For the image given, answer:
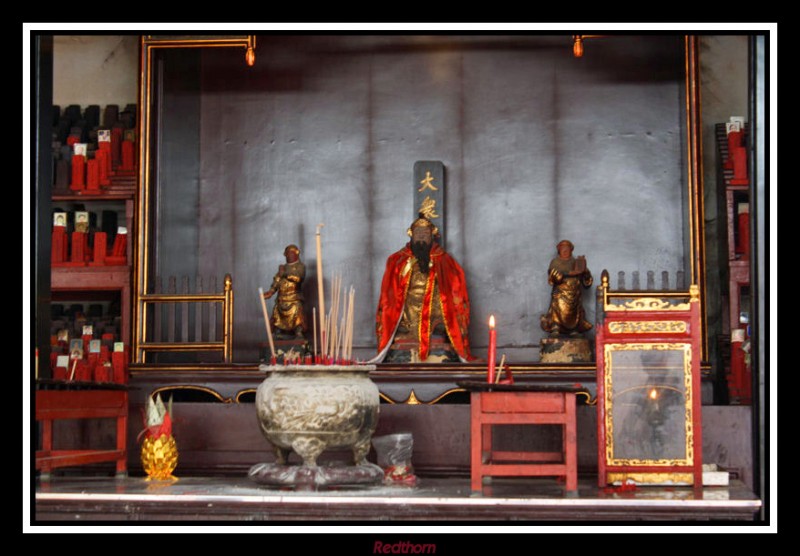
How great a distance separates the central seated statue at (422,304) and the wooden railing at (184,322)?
0.96m

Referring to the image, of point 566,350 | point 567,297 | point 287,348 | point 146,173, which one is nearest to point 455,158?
point 567,297

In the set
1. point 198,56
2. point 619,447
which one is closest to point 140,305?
point 198,56

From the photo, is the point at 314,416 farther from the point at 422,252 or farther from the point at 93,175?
the point at 93,175

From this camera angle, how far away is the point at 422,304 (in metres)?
7.33

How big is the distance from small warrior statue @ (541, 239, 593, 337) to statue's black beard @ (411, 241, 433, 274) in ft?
2.53

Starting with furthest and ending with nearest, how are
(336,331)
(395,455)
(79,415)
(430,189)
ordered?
(430,189), (336,331), (79,415), (395,455)

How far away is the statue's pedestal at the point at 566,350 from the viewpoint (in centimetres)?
713

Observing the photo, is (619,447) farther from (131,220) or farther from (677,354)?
(131,220)

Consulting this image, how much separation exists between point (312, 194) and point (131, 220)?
1239mm

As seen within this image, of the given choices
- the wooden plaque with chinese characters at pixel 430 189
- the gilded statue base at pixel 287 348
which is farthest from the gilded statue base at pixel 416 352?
the wooden plaque with chinese characters at pixel 430 189

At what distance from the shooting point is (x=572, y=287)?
24.1ft

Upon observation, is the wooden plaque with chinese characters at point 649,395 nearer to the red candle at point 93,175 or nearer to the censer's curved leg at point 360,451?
the censer's curved leg at point 360,451

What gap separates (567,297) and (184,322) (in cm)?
234

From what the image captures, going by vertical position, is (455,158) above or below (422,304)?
above
